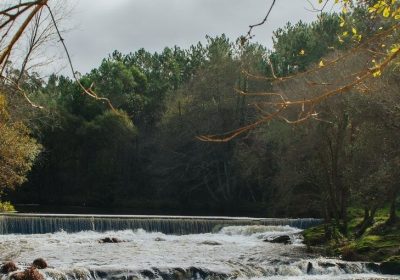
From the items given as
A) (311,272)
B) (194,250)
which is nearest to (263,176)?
(194,250)

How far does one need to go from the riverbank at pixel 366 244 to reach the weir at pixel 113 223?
3.45 metres

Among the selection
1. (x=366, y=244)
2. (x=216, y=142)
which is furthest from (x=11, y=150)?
(x=216, y=142)

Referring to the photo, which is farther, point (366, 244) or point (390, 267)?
point (366, 244)

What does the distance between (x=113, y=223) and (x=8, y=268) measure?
33.1ft

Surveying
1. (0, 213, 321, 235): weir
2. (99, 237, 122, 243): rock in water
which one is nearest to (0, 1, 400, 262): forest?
(0, 213, 321, 235): weir

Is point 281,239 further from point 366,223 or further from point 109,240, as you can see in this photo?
point 109,240

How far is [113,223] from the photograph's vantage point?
79.2 ft

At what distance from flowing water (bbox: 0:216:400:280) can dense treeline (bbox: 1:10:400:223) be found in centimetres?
388

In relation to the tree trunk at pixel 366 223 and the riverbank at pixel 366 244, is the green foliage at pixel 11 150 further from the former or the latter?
the tree trunk at pixel 366 223

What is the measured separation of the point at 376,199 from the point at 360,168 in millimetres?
1494

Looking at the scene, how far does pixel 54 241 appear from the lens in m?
20.2

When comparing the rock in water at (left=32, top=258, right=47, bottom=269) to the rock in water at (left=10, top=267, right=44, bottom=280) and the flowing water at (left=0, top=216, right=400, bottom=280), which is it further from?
the rock in water at (left=10, top=267, right=44, bottom=280)

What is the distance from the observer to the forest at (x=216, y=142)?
2176 centimetres

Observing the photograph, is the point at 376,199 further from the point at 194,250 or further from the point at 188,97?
the point at 188,97
